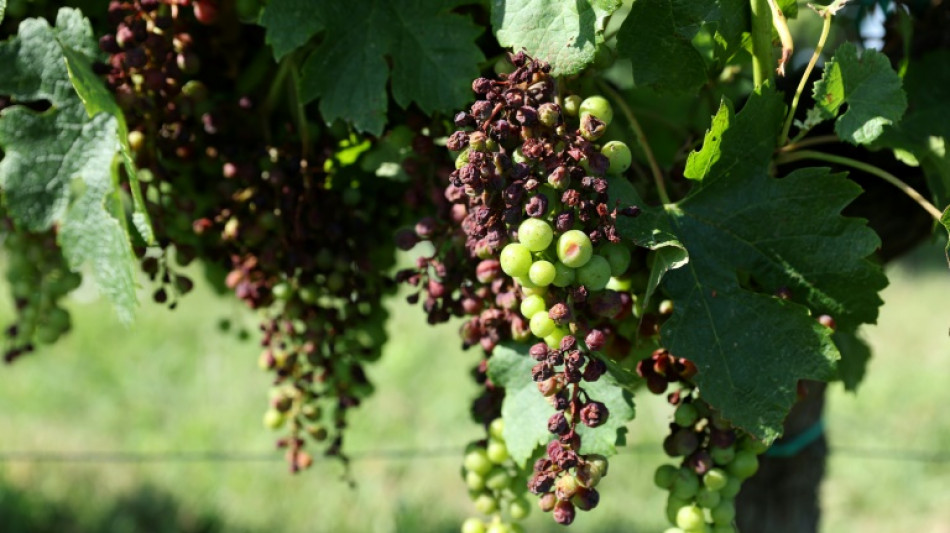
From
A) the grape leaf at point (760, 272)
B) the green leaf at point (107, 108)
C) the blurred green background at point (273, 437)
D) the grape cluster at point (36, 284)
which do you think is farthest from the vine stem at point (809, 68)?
the blurred green background at point (273, 437)

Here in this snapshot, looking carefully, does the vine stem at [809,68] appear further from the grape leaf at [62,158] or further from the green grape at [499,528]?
the grape leaf at [62,158]

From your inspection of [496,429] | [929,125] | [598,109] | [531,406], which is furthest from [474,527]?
[929,125]

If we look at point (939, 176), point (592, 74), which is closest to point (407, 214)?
point (592, 74)

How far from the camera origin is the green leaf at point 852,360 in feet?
4.74

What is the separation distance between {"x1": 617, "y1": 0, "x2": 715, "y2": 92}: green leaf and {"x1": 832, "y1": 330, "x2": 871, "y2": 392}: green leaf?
59 centimetres

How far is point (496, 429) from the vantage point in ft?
3.84

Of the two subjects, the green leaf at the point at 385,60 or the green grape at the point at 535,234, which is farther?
the green leaf at the point at 385,60

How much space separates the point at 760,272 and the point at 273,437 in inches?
152

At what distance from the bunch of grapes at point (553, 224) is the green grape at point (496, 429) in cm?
22

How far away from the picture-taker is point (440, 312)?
42.9 inches

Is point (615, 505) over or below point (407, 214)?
below

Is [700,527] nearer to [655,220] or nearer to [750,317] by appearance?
[750,317]

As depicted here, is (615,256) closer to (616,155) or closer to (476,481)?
(616,155)

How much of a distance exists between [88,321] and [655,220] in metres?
5.60
